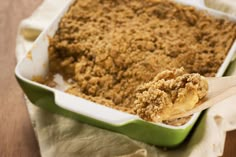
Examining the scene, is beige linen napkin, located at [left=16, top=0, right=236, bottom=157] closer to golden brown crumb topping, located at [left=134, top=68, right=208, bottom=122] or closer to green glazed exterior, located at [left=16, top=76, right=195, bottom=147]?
green glazed exterior, located at [left=16, top=76, right=195, bottom=147]

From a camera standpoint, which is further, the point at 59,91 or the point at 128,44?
the point at 128,44

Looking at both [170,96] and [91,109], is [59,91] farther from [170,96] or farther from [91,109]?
[170,96]

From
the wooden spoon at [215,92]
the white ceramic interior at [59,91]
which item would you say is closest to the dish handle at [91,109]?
the white ceramic interior at [59,91]

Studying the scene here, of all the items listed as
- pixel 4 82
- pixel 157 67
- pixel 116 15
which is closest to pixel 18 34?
pixel 4 82

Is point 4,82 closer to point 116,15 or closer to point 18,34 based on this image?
point 18,34

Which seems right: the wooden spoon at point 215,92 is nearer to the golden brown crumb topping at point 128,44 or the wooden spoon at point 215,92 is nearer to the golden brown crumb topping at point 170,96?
the golden brown crumb topping at point 170,96

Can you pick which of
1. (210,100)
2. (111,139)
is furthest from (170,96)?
(111,139)

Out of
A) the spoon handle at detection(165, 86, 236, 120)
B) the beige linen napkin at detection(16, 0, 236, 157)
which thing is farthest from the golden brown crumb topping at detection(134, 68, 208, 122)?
the beige linen napkin at detection(16, 0, 236, 157)
